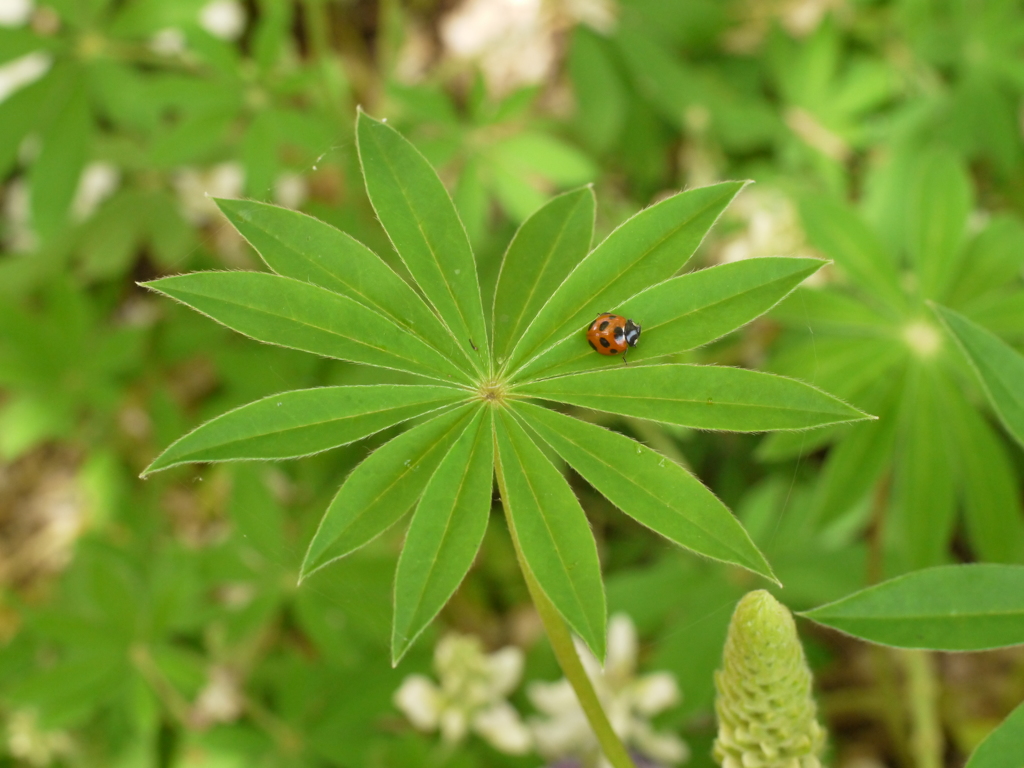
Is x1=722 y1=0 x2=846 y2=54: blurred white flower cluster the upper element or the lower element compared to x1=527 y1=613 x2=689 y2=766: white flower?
upper

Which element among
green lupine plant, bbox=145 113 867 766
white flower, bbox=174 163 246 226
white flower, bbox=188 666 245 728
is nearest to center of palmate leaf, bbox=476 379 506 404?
green lupine plant, bbox=145 113 867 766

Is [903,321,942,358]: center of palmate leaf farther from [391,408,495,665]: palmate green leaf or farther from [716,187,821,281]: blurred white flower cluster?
[391,408,495,665]: palmate green leaf

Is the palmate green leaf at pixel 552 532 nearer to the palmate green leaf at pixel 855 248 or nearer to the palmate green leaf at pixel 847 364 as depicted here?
the palmate green leaf at pixel 847 364

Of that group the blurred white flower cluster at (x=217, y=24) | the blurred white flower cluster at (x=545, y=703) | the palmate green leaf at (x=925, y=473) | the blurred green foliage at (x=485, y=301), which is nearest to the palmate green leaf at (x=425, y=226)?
the blurred green foliage at (x=485, y=301)

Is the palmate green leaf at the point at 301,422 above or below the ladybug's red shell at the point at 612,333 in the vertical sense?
below

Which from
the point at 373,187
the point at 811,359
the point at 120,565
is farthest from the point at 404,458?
the point at 120,565

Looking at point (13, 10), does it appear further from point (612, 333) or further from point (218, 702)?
point (612, 333)

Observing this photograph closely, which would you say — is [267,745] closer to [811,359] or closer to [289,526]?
[289,526]
